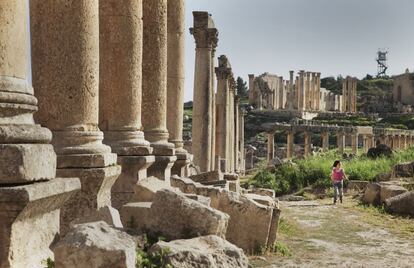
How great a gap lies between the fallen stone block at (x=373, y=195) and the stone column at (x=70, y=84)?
42.2 ft

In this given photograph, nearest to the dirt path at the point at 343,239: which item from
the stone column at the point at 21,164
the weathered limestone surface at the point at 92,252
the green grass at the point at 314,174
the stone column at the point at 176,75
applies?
the stone column at the point at 176,75

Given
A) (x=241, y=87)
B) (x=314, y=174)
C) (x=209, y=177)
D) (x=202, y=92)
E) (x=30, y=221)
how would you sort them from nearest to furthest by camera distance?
(x=30, y=221) < (x=209, y=177) < (x=202, y=92) < (x=314, y=174) < (x=241, y=87)

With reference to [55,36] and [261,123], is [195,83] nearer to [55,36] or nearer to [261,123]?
[55,36]

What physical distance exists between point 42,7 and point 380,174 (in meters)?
20.3

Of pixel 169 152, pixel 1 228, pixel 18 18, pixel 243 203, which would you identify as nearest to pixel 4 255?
pixel 1 228

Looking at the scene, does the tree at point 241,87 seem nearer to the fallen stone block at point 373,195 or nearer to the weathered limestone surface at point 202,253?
the fallen stone block at point 373,195

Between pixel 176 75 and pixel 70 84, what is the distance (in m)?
7.44

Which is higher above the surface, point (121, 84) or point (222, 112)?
point (121, 84)

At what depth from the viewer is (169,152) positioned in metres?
12.2

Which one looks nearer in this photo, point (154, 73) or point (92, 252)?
point (92, 252)

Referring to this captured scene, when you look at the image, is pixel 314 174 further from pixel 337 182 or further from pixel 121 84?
pixel 121 84

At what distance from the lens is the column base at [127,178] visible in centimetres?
1004

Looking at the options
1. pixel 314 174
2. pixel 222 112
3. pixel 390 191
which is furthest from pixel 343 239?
pixel 222 112

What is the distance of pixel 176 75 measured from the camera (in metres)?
14.7
